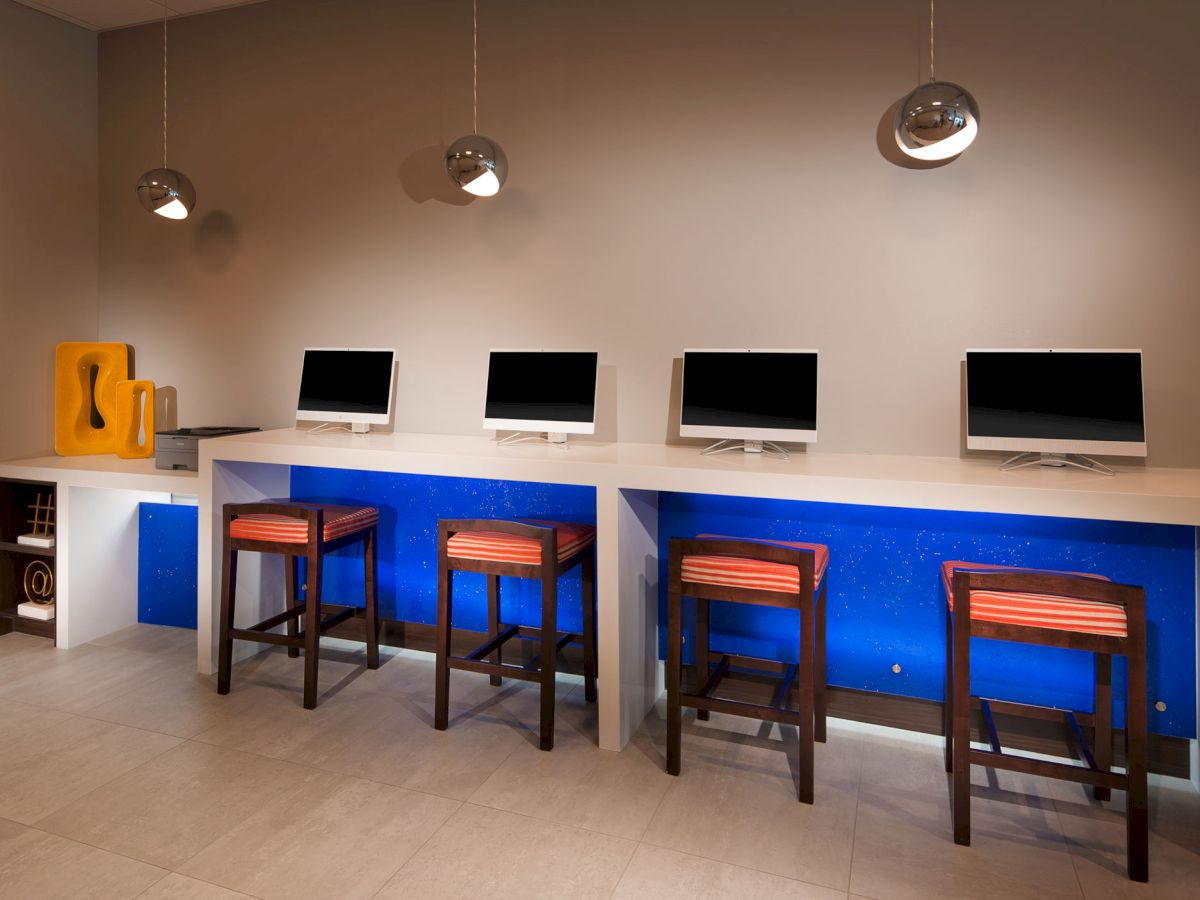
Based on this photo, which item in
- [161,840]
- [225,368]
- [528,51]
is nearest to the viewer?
[161,840]

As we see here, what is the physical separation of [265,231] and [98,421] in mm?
1488

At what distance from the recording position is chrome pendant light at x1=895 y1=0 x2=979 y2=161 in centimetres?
241

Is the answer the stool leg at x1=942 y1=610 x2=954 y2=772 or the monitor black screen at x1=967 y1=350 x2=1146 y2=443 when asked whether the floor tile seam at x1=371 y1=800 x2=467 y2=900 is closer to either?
the stool leg at x1=942 y1=610 x2=954 y2=772

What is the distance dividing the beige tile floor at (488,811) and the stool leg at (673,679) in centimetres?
7

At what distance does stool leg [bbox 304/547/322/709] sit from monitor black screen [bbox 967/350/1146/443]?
2.38 meters

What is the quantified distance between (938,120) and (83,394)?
4062 mm

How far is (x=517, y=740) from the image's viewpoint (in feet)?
8.84

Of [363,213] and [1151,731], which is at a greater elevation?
[363,213]

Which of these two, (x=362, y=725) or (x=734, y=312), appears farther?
(x=734, y=312)

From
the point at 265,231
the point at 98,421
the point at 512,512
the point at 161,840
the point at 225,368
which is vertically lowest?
the point at 161,840

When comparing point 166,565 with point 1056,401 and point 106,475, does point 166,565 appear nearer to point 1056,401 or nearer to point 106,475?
point 106,475

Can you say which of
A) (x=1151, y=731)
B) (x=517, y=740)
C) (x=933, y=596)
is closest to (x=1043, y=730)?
(x=1151, y=731)

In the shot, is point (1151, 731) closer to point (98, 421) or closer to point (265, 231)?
point (265, 231)

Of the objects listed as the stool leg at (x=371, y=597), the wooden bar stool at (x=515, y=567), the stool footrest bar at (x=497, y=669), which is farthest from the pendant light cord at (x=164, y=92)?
the stool footrest bar at (x=497, y=669)
